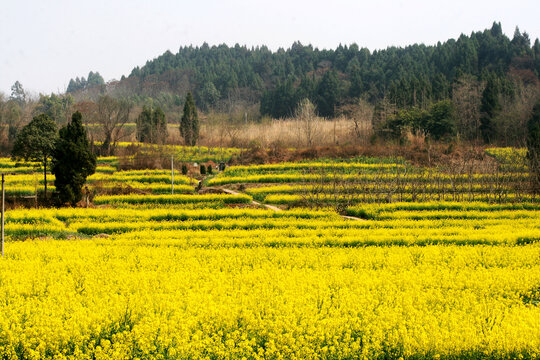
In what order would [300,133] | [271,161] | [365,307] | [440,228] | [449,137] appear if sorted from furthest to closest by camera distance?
[300,133], [449,137], [271,161], [440,228], [365,307]

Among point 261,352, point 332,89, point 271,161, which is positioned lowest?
point 261,352

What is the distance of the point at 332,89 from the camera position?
98188mm

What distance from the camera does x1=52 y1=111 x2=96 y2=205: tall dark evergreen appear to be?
29.1m

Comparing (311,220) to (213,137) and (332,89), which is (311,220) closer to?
(213,137)

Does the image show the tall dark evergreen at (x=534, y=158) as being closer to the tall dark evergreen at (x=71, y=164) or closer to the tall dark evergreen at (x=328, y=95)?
the tall dark evergreen at (x=71, y=164)

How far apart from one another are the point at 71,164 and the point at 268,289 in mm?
20951

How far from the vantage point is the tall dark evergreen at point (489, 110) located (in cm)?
6175

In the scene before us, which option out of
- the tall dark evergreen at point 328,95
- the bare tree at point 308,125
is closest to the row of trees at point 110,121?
the bare tree at point 308,125

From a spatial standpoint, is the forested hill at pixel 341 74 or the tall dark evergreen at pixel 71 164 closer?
the tall dark evergreen at pixel 71 164

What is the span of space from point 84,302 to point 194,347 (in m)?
3.59

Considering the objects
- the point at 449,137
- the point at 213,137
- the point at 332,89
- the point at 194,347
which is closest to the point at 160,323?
the point at 194,347

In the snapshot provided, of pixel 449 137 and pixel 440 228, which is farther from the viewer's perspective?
pixel 449 137

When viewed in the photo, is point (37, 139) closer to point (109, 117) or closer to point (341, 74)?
point (109, 117)

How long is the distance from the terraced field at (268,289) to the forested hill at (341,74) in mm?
50088
